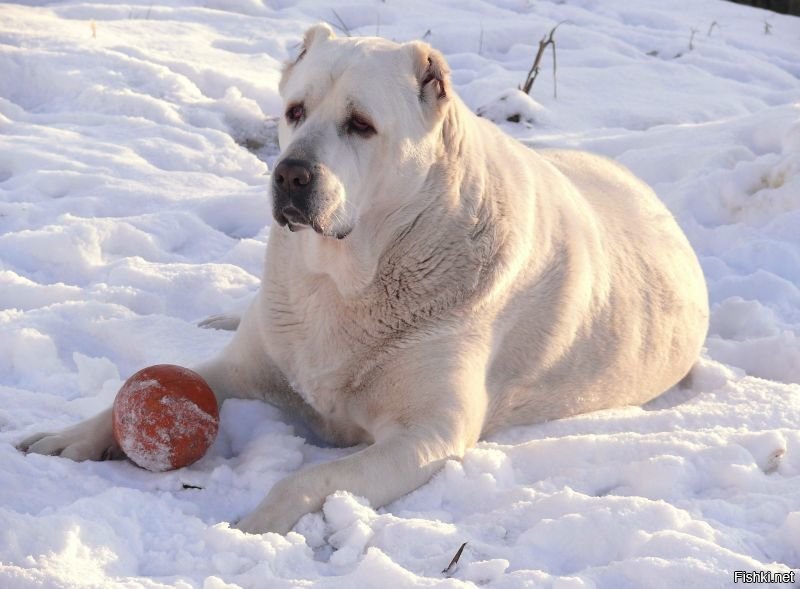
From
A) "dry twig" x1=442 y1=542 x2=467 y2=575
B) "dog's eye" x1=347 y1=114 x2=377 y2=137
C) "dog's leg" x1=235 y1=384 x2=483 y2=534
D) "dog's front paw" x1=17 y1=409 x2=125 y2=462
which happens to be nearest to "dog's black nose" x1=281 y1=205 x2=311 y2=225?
"dog's eye" x1=347 y1=114 x2=377 y2=137

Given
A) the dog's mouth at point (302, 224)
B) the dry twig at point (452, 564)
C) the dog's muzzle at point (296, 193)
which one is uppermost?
the dog's muzzle at point (296, 193)

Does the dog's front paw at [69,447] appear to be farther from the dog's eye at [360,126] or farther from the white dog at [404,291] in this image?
the dog's eye at [360,126]

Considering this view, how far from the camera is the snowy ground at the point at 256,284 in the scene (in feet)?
9.31

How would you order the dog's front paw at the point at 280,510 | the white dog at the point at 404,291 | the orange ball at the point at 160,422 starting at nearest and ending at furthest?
1. the dog's front paw at the point at 280,510
2. the orange ball at the point at 160,422
3. the white dog at the point at 404,291

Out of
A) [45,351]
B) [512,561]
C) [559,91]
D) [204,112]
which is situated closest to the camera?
[512,561]

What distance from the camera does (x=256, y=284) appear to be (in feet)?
17.2

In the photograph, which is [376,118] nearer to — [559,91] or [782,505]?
[782,505]

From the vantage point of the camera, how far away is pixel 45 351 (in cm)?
423

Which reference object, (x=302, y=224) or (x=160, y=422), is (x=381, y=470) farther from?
(x=302, y=224)

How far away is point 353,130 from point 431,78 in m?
0.36

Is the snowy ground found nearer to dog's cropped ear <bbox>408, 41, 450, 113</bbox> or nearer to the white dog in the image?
the white dog

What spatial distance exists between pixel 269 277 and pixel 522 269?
35.6 inches

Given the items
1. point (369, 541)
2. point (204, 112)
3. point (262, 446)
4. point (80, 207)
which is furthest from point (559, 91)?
point (369, 541)

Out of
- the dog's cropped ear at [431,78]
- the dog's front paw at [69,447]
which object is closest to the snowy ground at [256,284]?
the dog's front paw at [69,447]
